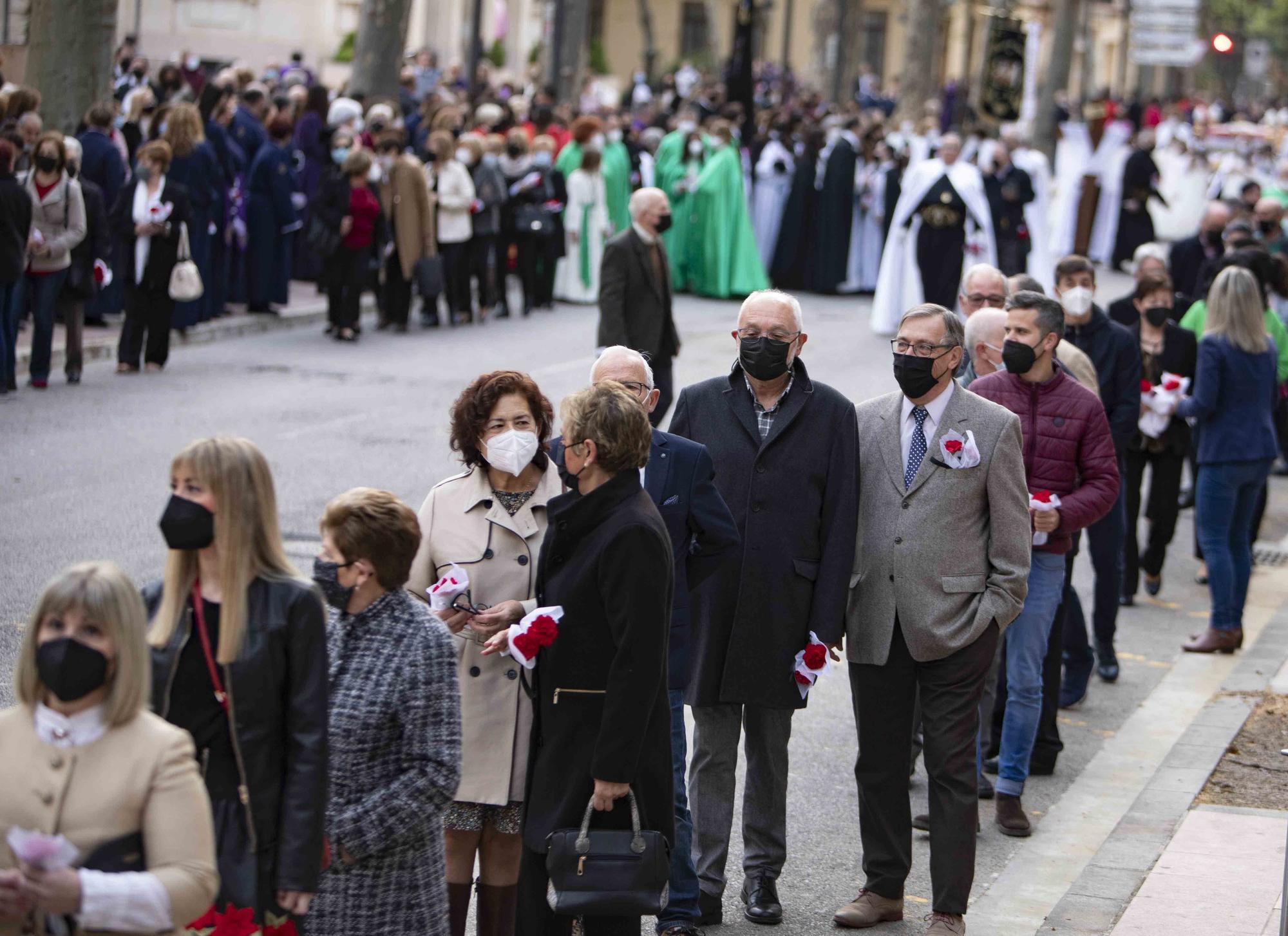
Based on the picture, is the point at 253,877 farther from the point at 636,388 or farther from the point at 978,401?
the point at 978,401

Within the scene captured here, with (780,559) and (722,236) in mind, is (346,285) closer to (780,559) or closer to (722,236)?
(722,236)

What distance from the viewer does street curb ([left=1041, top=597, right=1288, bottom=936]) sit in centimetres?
600

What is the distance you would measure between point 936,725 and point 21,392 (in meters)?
9.47

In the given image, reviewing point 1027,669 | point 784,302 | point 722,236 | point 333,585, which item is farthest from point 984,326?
point 722,236

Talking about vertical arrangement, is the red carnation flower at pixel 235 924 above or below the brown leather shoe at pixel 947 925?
above

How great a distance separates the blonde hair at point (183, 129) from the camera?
46.4ft

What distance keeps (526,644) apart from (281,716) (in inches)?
31.9

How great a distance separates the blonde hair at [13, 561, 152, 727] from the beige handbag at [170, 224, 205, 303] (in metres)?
11.0

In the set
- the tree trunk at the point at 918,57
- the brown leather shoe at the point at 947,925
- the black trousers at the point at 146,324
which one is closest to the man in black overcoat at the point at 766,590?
the brown leather shoe at the point at 947,925

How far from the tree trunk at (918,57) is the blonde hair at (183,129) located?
Answer: 2537 centimetres

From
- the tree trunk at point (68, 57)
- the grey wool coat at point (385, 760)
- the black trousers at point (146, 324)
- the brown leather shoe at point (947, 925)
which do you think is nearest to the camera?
the grey wool coat at point (385, 760)

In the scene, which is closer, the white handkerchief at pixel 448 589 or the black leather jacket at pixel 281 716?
the black leather jacket at pixel 281 716

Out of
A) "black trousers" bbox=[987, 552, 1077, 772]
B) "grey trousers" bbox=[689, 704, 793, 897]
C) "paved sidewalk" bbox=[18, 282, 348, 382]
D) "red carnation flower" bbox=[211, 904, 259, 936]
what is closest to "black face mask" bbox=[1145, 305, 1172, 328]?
"black trousers" bbox=[987, 552, 1077, 772]

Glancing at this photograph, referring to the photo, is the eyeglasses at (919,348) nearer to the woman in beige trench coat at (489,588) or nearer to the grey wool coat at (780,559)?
the grey wool coat at (780,559)
